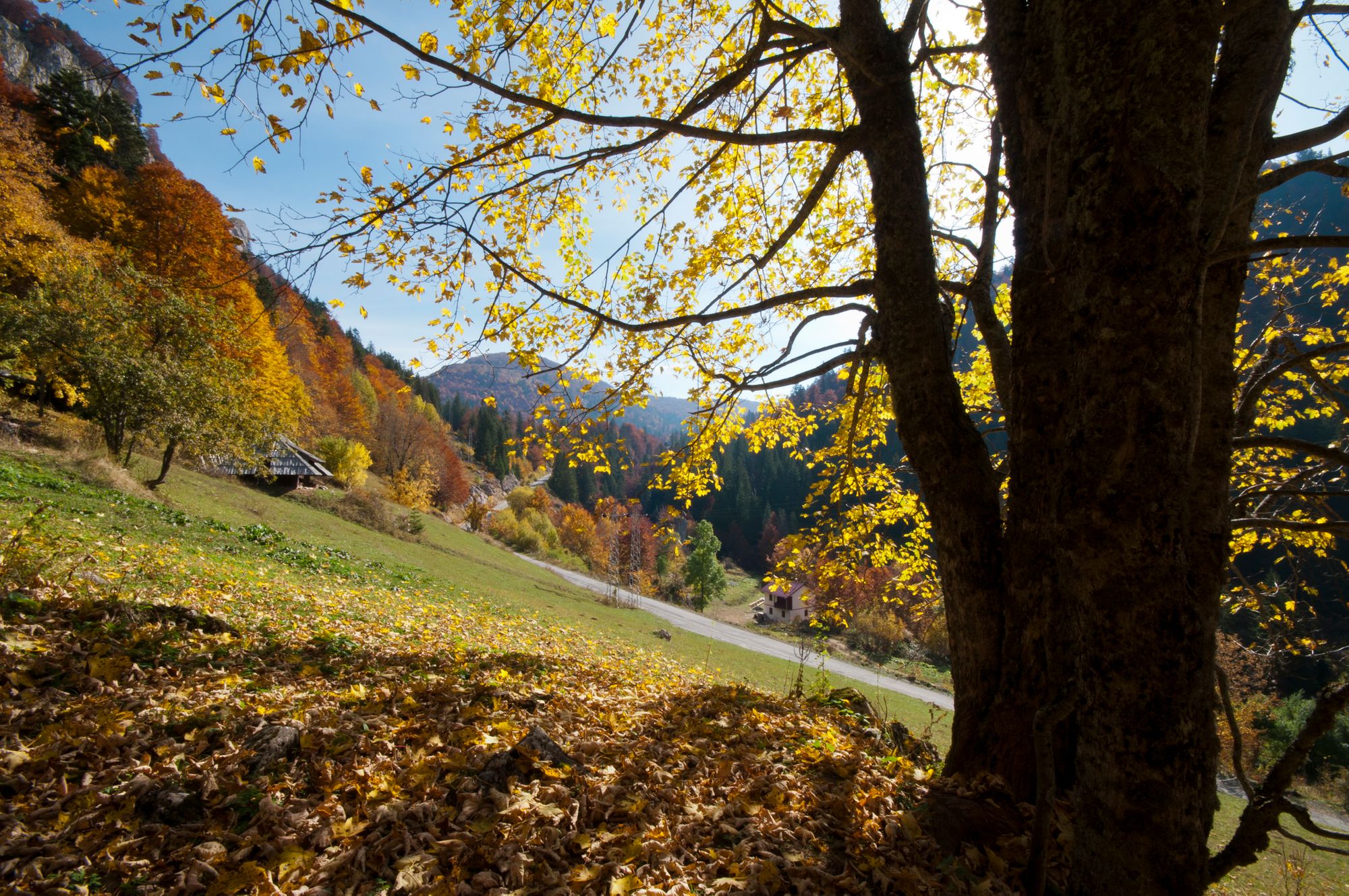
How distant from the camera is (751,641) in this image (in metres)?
31.8

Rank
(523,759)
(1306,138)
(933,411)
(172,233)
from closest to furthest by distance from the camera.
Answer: (1306,138)
(523,759)
(933,411)
(172,233)

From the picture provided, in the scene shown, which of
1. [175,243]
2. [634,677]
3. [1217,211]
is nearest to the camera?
[1217,211]

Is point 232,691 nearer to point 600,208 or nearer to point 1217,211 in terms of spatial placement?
point 600,208

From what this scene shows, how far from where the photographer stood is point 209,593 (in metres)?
6.16

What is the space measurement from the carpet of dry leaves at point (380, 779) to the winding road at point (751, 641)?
2124 cm

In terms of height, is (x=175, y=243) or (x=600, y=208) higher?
(x=175, y=243)

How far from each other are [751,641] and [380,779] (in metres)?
31.0

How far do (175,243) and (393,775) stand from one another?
36.4 meters

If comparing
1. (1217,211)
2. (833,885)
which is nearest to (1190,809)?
(833,885)

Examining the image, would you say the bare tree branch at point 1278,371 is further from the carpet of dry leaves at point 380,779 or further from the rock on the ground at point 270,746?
the rock on the ground at point 270,746

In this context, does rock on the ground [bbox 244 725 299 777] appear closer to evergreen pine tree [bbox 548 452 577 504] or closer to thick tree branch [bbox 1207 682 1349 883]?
thick tree branch [bbox 1207 682 1349 883]

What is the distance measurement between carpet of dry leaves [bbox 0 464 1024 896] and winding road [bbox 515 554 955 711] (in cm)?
2124

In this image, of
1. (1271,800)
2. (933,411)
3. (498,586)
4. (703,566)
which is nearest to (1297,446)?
(933,411)

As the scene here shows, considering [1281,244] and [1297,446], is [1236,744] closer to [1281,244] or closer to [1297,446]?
[1281,244]
